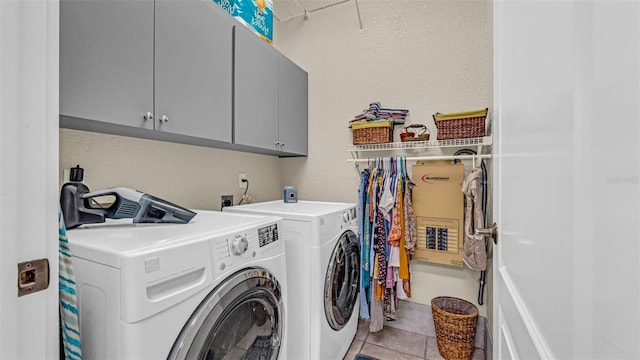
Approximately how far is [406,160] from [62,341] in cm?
203

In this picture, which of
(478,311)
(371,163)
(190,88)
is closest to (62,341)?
(190,88)

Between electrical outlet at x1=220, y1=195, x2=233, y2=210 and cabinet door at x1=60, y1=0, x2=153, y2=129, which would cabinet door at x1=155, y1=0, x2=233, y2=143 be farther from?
electrical outlet at x1=220, y1=195, x2=233, y2=210

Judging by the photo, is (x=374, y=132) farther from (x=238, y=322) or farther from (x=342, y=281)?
(x=238, y=322)

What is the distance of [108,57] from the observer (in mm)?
1090

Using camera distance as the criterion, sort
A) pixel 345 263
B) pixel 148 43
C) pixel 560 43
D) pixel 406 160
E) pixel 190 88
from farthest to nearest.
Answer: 1. pixel 406 160
2. pixel 345 263
3. pixel 190 88
4. pixel 148 43
5. pixel 560 43

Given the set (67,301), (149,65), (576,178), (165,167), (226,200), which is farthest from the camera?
(226,200)

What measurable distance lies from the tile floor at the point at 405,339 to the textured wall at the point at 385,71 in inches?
6.1

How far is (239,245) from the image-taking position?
102 centimetres

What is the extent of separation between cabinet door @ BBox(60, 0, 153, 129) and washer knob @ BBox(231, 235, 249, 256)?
2.26ft

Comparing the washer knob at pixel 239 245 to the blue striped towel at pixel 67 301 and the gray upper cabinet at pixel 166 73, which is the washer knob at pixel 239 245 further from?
the gray upper cabinet at pixel 166 73

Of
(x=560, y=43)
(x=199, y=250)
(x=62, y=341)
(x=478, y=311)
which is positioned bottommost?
(x=478, y=311)

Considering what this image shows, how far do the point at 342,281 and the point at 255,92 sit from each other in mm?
1369

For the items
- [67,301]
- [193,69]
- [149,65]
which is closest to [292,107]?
[193,69]

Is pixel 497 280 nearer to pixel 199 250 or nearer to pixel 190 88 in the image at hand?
pixel 199 250
